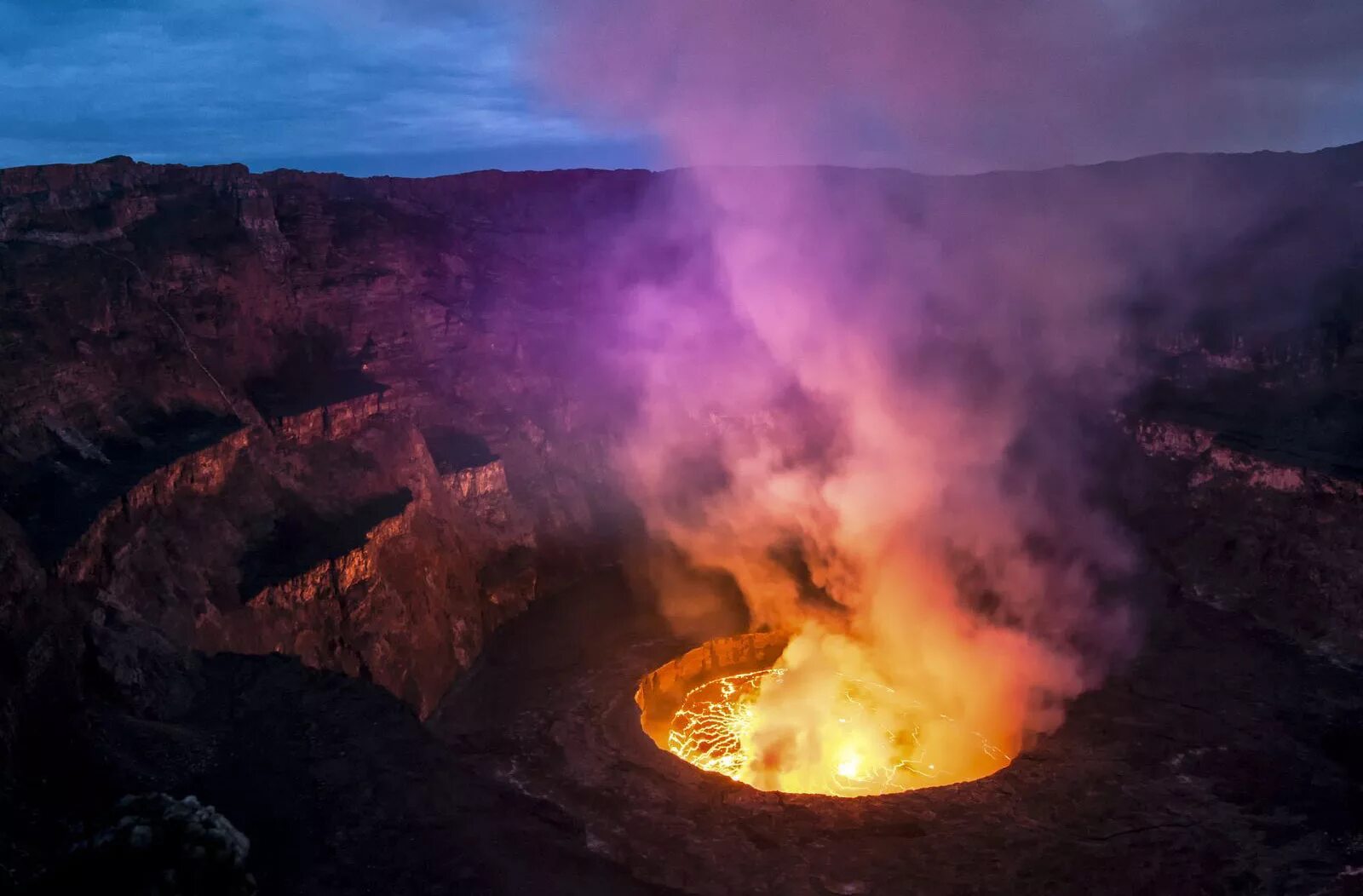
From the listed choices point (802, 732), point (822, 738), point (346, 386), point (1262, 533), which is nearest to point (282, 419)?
point (346, 386)

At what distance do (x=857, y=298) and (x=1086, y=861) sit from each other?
869 inches

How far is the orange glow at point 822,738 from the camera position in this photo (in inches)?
827

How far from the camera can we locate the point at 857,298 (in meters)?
33.8

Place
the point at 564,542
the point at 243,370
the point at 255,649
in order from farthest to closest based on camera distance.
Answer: the point at 564,542, the point at 243,370, the point at 255,649

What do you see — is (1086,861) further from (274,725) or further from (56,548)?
(56,548)

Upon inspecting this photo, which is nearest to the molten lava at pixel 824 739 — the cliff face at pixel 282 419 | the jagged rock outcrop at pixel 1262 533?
the cliff face at pixel 282 419

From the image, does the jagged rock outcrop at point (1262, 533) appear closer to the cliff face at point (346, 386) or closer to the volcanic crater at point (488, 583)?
the volcanic crater at point (488, 583)

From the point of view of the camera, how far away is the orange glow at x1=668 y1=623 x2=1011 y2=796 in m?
21.0

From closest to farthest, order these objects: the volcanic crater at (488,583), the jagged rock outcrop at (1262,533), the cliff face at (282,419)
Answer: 1. the volcanic crater at (488,583)
2. the cliff face at (282,419)
3. the jagged rock outcrop at (1262,533)

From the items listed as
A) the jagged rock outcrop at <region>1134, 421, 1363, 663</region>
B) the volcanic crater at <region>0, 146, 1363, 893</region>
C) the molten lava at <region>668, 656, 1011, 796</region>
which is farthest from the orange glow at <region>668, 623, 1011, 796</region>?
the jagged rock outcrop at <region>1134, 421, 1363, 663</region>

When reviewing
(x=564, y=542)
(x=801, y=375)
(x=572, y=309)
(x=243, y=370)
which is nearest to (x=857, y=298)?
(x=801, y=375)

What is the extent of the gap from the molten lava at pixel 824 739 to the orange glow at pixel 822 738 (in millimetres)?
21

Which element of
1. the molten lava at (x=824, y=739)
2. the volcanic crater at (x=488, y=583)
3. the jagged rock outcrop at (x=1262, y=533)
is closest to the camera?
the volcanic crater at (x=488, y=583)

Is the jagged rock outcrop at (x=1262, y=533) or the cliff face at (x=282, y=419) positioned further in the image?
the jagged rock outcrop at (x=1262, y=533)
